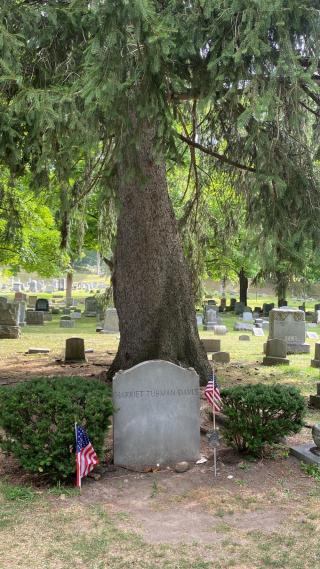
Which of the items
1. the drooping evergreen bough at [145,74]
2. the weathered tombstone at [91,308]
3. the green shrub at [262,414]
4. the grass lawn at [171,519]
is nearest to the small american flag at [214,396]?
the green shrub at [262,414]

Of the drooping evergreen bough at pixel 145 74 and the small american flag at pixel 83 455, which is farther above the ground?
the drooping evergreen bough at pixel 145 74

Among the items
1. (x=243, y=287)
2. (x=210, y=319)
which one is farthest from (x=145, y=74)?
(x=243, y=287)

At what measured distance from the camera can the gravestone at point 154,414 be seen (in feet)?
21.1

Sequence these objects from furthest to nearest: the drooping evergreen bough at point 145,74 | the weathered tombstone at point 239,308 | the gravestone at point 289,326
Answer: the weathered tombstone at point 239,308, the gravestone at point 289,326, the drooping evergreen bough at point 145,74

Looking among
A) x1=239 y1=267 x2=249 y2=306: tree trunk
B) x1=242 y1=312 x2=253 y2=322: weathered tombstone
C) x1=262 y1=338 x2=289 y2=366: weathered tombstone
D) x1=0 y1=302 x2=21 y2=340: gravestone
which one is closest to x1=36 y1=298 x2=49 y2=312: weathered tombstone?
x1=242 y1=312 x2=253 y2=322: weathered tombstone

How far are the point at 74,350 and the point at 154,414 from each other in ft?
25.1

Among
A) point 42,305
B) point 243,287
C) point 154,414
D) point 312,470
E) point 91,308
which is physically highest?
point 243,287

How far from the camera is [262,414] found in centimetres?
646

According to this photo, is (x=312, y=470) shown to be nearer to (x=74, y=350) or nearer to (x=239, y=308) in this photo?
(x=74, y=350)

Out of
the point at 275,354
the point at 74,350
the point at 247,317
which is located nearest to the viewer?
the point at 74,350

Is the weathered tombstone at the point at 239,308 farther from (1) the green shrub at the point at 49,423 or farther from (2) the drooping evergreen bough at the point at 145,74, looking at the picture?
(1) the green shrub at the point at 49,423

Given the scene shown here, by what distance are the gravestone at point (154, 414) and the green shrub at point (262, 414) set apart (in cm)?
47

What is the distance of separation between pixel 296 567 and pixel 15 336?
17223 mm

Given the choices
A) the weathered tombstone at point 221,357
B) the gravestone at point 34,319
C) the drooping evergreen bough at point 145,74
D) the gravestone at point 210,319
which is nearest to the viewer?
the drooping evergreen bough at point 145,74
